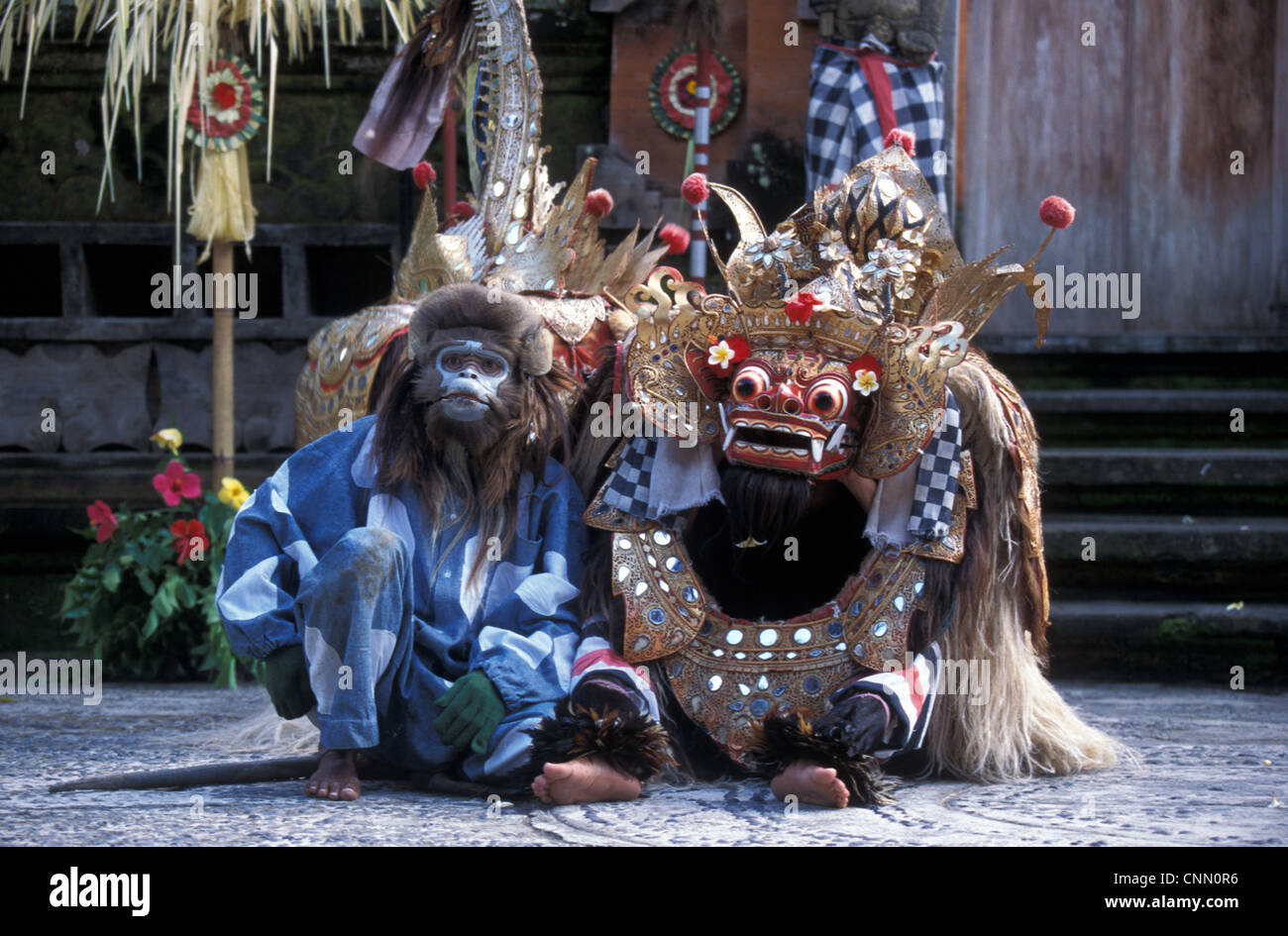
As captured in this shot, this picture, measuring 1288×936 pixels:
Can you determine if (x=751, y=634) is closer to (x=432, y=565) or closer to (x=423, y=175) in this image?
(x=432, y=565)

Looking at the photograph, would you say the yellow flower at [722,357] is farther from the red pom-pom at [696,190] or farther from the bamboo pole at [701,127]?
the bamboo pole at [701,127]

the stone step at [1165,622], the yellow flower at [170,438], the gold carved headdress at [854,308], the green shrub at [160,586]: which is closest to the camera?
the gold carved headdress at [854,308]

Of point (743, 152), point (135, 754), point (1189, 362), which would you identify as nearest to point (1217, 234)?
point (1189, 362)

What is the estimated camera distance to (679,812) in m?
3.03

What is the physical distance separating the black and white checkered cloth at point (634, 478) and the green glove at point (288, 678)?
2.39ft

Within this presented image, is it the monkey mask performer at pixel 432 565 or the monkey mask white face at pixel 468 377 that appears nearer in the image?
the monkey mask performer at pixel 432 565

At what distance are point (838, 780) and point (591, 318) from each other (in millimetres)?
1323

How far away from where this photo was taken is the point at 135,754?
372cm

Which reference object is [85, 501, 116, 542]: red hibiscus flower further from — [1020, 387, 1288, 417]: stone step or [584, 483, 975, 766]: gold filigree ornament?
[1020, 387, 1288, 417]: stone step

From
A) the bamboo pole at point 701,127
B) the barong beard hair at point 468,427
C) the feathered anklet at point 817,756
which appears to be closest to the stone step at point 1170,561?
the bamboo pole at point 701,127

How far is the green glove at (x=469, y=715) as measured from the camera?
3.14 m

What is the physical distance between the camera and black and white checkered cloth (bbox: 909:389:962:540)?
328 centimetres

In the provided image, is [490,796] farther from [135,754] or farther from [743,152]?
[743,152]

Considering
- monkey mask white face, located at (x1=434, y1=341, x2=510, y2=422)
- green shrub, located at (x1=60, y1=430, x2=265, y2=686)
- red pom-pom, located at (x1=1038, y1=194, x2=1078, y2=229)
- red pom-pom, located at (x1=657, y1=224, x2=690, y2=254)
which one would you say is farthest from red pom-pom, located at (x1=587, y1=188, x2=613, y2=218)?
green shrub, located at (x1=60, y1=430, x2=265, y2=686)
